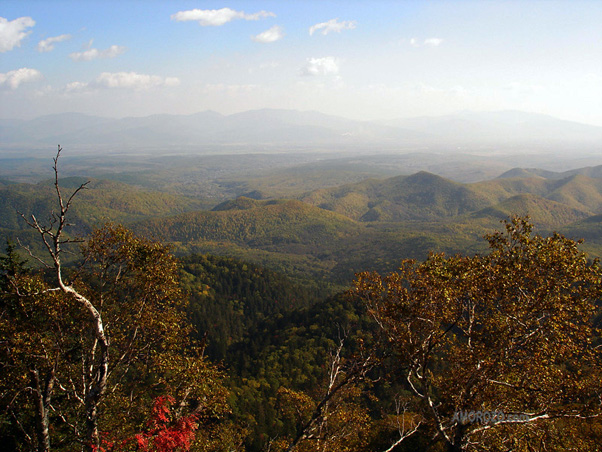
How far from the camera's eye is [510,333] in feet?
37.9

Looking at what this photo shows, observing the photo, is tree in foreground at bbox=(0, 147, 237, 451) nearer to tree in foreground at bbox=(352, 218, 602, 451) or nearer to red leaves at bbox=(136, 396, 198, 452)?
red leaves at bbox=(136, 396, 198, 452)

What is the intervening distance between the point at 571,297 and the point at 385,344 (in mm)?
6512

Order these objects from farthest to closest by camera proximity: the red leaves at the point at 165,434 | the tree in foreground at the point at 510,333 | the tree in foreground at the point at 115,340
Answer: the red leaves at the point at 165,434, the tree in foreground at the point at 115,340, the tree in foreground at the point at 510,333

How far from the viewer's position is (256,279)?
132m

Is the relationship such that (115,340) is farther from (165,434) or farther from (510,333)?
(510,333)

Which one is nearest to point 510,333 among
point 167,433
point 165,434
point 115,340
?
point 167,433

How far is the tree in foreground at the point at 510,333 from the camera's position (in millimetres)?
10711

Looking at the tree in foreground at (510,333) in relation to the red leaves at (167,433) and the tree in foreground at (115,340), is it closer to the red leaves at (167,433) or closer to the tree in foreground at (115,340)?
the tree in foreground at (115,340)

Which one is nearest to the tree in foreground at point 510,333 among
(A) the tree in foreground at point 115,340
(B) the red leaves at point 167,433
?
(A) the tree in foreground at point 115,340

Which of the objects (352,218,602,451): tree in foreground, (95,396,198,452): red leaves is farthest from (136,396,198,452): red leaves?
(352,218,602,451): tree in foreground

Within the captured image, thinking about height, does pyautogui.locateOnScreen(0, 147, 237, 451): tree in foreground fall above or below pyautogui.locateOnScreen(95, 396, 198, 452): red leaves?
above

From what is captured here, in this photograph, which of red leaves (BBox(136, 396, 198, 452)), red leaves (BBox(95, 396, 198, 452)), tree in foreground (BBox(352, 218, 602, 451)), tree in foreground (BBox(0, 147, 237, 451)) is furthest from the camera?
red leaves (BBox(136, 396, 198, 452))

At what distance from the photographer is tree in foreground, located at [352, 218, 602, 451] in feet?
35.1

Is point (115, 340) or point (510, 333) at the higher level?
point (510, 333)
